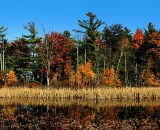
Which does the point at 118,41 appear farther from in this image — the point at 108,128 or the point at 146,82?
the point at 108,128

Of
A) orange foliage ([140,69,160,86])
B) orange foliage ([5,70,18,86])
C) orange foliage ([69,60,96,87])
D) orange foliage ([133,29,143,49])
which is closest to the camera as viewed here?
orange foliage ([140,69,160,86])

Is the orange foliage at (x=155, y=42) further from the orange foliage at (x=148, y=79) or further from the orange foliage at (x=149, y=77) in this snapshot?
the orange foliage at (x=148, y=79)

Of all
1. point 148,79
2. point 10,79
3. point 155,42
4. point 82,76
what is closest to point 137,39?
point 155,42

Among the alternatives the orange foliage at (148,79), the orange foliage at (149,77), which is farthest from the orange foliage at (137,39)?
the orange foliage at (148,79)

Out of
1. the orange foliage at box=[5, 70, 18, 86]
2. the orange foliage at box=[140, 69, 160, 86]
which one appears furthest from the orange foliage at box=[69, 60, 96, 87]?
the orange foliage at box=[5, 70, 18, 86]

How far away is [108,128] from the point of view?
1209 cm

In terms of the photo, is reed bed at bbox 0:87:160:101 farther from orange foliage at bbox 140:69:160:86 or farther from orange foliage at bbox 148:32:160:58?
orange foliage at bbox 148:32:160:58

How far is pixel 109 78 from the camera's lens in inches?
1534

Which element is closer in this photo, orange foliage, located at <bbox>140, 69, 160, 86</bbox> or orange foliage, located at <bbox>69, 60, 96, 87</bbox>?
orange foliage, located at <bbox>140, 69, 160, 86</bbox>

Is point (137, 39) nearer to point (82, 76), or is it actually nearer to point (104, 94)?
point (82, 76)

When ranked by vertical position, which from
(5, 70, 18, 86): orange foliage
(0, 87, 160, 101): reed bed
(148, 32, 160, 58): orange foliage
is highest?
(148, 32, 160, 58): orange foliage

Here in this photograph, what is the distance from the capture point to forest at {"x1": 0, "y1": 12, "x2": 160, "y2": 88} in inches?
1528

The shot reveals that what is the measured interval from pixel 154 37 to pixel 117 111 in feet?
89.2

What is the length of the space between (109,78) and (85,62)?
3.96 meters
